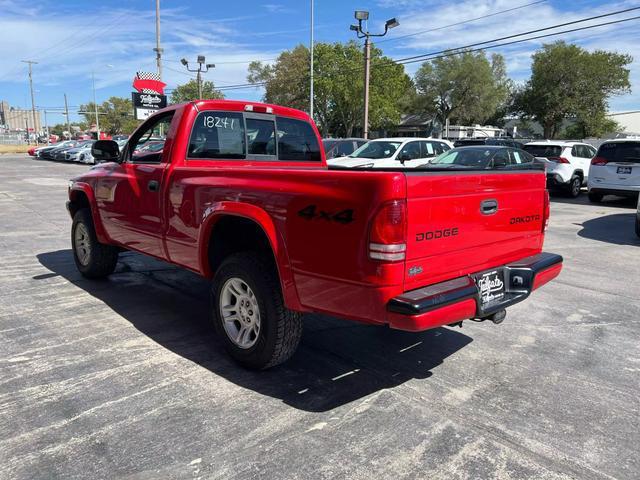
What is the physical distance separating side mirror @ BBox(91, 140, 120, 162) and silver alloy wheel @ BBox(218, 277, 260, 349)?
7.58 feet

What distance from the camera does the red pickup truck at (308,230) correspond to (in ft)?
8.93

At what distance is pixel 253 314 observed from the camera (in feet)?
11.5

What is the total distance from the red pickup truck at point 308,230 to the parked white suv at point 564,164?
42.4ft

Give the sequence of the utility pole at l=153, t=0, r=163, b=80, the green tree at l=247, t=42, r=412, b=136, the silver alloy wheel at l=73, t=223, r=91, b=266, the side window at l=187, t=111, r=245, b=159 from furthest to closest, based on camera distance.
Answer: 1. the green tree at l=247, t=42, r=412, b=136
2. the utility pole at l=153, t=0, r=163, b=80
3. the silver alloy wheel at l=73, t=223, r=91, b=266
4. the side window at l=187, t=111, r=245, b=159

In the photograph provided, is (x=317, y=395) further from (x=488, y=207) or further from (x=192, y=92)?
(x=192, y=92)

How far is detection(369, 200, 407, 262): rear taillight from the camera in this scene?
263 cm

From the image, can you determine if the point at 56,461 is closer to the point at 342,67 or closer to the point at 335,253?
the point at 335,253

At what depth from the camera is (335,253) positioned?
2826 millimetres

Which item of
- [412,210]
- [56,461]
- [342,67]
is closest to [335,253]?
[412,210]

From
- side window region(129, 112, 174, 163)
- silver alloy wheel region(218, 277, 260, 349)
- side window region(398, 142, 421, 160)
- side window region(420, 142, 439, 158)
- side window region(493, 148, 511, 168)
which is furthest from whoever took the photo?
side window region(420, 142, 439, 158)

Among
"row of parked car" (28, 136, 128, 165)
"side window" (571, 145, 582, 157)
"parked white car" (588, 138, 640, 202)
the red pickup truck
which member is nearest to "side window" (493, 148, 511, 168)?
"parked white car" (588, 138, 640, 202)

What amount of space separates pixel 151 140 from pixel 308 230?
3142 mm

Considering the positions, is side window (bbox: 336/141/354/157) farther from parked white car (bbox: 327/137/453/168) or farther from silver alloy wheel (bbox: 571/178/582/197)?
silver alloy wheel (bbox: 571/178/582/197)

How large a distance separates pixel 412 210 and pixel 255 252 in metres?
1.31
